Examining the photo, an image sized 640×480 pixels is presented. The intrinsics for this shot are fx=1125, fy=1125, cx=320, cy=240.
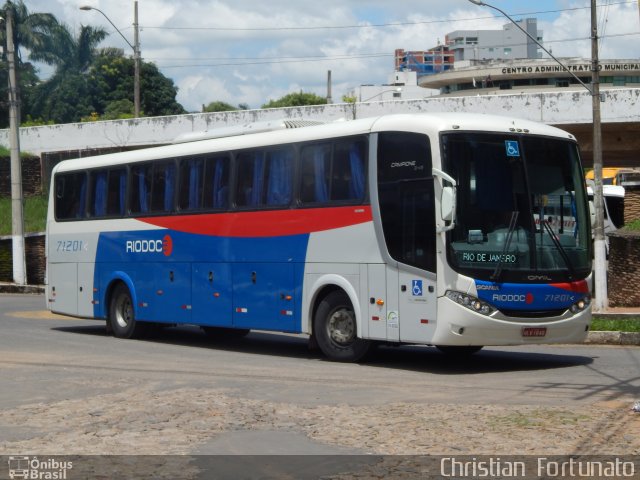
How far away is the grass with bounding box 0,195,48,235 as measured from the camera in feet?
139

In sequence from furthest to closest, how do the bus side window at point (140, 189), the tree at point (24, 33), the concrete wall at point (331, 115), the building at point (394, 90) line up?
the building at point (394, 90) < the tree at point (24, 33) < the concrete wall at point (331, 115) < the bus side window at point (140, 189)

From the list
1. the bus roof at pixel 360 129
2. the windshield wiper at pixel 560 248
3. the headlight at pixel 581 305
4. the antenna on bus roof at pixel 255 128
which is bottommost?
the headlight at pixel 581 305

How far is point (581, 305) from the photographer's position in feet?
47.0

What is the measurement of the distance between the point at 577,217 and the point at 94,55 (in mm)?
81966

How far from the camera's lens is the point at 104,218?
→ 20.2m

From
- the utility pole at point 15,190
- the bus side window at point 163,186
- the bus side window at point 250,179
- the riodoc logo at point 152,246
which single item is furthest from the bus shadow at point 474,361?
the utility pole at point 15,190

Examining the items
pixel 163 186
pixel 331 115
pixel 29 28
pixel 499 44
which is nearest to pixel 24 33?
pixel 29 28

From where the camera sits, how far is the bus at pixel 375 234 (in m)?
13.6

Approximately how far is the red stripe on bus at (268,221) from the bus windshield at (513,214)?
1.49 metres

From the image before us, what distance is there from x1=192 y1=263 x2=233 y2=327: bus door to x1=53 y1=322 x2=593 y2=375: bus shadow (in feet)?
2.24

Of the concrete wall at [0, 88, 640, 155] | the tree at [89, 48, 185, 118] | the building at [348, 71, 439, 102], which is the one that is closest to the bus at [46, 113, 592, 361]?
the concrete wall at [0, 88, 640, 155]

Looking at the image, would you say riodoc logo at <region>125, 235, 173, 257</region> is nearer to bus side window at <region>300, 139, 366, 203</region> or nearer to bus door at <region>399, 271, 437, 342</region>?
bus side window at <region>300, 139, 366, 203</region>

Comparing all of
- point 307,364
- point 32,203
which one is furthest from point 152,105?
point 307,364

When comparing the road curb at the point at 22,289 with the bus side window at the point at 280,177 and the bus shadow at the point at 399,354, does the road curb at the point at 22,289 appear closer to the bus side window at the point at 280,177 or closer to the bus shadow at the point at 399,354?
the bus shadow at the point at 399,354
